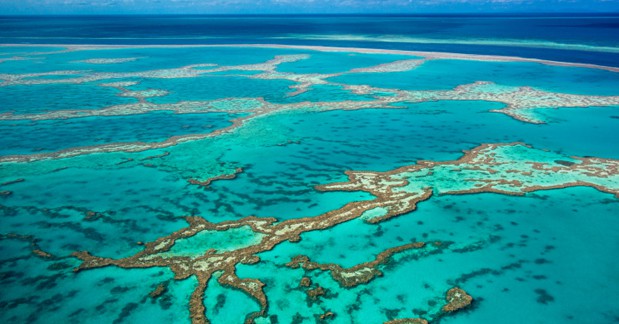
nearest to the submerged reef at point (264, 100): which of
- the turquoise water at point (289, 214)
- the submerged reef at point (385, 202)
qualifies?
the turquoise water at point (289, 214)

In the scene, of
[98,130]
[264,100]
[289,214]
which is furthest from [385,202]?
[264,100]

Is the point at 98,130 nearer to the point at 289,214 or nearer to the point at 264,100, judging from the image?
the point at 264,100

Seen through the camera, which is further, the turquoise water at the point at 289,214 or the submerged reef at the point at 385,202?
the submerged reef at the point at 385,202

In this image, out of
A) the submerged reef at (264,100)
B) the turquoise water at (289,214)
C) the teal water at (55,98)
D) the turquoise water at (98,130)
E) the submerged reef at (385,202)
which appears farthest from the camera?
the teal water at (55,98)

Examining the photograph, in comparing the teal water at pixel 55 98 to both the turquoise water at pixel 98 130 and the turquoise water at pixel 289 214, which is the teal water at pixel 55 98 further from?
the turquoise water at pixel 98 130

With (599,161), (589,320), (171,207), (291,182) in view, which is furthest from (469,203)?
(171,207)

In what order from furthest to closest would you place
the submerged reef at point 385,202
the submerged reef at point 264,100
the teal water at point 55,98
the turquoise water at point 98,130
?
1. the teal water at point 55,98
2. the submerged reef at point 264,100
3. the turquoise water at point 98,130
4. the submerged reef at point 385,202

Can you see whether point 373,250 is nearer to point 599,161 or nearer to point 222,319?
point 222,319
